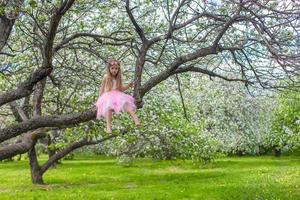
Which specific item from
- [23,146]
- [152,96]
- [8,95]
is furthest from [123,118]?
[8,95]

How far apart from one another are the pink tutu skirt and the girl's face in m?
0.38

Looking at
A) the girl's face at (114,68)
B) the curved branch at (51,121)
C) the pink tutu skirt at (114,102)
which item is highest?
the girl's face at (114,68)

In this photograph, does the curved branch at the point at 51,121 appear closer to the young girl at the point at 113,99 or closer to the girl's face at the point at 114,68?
the young girl at the point at 113,99

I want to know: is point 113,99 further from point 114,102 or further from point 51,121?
point 51,121

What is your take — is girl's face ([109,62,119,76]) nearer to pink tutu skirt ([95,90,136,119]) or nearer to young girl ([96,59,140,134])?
young girl ([96,59,140,134])

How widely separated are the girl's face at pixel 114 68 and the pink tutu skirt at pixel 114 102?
0.38 metres

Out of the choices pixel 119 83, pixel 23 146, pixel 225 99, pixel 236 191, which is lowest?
pixel 236 191

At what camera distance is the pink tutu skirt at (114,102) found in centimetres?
927

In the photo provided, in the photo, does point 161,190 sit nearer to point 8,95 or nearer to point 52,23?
point 8,95

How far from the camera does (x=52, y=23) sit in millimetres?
8625

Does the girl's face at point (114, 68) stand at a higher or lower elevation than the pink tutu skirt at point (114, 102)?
higher

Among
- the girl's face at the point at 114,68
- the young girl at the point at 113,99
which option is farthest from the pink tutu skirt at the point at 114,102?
the girl's face at the point at 114,68

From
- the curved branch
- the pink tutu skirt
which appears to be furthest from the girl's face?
the curved branch

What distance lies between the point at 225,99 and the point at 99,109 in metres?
34.4
